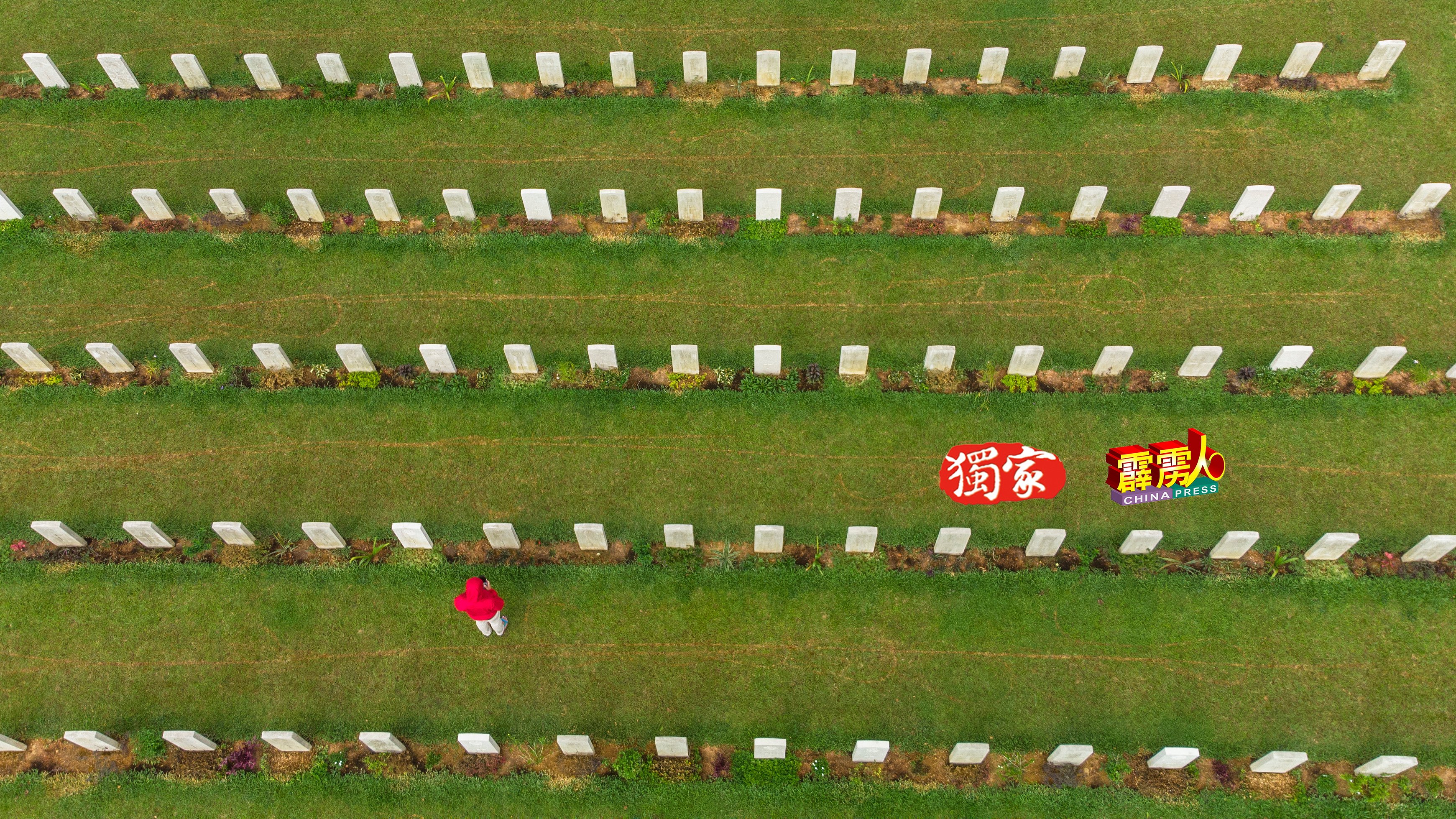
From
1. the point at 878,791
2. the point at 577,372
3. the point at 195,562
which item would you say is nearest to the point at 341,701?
the point at 195,562

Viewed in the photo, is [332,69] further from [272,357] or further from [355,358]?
[355,358]

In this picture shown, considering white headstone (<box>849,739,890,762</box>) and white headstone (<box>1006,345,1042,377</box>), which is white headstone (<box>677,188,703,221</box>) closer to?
white headstone (<box>1006,345,1042,377</box>)

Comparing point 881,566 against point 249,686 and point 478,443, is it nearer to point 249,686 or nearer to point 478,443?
point 478,443

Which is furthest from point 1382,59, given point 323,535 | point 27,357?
point 27,357

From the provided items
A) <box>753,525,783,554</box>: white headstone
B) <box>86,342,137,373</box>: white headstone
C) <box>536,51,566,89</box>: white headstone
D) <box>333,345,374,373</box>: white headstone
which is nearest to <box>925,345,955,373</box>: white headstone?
<box>753,525,783,554</box>: white headstone

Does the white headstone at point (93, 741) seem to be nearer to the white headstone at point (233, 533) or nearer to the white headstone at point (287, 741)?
the white headstone at point (287, 741)
